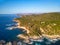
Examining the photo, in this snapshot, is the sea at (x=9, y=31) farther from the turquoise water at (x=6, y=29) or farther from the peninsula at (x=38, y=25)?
the peninsula at (x=38, y=25)

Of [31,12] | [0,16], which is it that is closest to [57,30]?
[31,12]

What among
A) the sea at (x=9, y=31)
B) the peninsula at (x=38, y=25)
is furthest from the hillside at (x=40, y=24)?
the sea at (x=9, y=31)

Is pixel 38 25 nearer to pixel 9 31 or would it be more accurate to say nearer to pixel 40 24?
pixel 40 24

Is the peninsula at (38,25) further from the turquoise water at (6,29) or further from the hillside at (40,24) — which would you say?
the turquoise water at (6,29)

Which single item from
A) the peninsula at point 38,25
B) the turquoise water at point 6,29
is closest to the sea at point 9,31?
the turquoise water at point 6,29

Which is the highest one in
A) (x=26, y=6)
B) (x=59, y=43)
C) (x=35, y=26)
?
(x=26, y=6)

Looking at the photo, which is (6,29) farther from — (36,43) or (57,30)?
(57,30)

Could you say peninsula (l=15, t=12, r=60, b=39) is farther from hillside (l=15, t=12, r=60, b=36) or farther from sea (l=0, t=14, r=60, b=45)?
sea (l=0, t=14, r=60, b=45)
